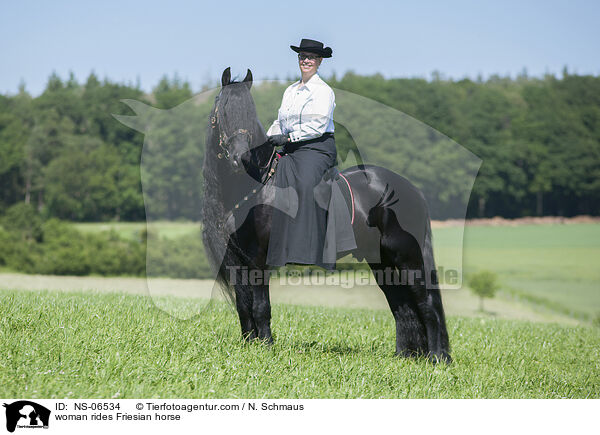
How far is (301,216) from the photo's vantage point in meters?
5.49

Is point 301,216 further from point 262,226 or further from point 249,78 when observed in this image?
point 249,78

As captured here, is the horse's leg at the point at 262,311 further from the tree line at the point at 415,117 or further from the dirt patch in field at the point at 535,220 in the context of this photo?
the dirt patch in field at the point at 535,220

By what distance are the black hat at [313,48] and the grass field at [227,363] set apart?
3.10 metres

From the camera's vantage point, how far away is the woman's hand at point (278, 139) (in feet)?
17.8

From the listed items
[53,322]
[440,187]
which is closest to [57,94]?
[440,187]

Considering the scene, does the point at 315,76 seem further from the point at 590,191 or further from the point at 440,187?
the point at 590,191

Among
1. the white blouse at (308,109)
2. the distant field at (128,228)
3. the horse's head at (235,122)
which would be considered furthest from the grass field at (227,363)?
the distant field at (128,228)

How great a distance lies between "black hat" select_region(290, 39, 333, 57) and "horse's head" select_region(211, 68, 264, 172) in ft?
2.02
